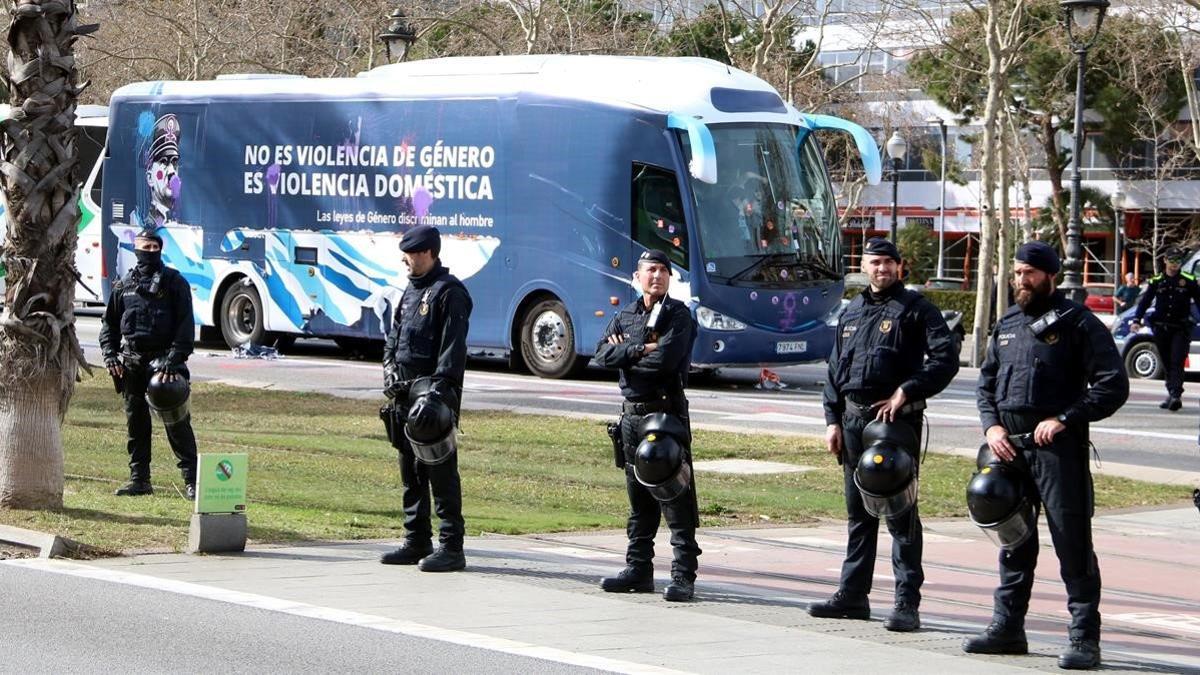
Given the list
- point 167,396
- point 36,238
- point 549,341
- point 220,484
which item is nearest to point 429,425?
point 220,484

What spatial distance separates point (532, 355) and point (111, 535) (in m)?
14.4

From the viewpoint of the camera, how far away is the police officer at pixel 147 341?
13.3 meters

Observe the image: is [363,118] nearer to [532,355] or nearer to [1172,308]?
[532,355]

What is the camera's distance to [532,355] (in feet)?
83.1

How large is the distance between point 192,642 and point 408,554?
8.45 ft

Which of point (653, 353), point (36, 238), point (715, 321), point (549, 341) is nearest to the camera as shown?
point (653, 353)

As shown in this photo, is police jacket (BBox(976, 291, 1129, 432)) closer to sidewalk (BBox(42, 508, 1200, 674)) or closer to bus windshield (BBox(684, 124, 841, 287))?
sidewalk (BBox(42, 508, 1200, 674))

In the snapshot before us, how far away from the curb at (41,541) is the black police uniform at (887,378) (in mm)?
4424

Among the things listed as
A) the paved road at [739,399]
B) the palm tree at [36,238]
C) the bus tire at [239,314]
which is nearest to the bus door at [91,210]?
the paved road at [739,399]

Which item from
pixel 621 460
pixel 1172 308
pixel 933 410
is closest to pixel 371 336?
pixel 933 410

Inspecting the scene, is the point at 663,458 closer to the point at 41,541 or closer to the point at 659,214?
Result: the point at 41,541

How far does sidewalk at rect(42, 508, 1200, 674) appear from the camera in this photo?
826 cm

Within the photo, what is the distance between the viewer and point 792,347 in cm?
2405

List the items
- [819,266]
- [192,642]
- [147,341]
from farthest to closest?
1. [819,266]
2. [147,341]
3. [192,642]
